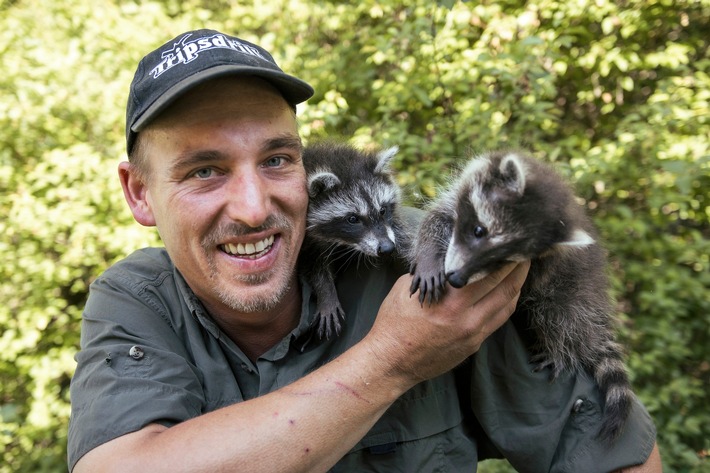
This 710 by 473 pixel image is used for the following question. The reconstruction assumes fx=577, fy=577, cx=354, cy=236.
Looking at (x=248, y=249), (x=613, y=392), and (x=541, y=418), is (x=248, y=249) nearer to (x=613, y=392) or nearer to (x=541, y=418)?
(x=541, y=418)

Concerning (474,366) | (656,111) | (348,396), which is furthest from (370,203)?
(656,111)

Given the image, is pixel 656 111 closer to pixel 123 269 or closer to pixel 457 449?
pixel 457 449

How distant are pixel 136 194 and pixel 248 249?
567mm

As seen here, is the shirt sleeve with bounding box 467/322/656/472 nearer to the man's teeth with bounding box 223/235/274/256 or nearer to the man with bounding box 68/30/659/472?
the man with bounding box 68/30/659/472

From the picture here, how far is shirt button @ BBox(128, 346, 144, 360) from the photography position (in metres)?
1.82

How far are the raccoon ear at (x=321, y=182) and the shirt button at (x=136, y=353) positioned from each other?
1.37 meters

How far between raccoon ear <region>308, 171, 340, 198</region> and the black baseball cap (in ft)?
2.99

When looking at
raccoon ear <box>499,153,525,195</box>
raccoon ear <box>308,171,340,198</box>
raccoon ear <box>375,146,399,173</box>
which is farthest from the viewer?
raccoon ear <box>375,146,399,173</box>

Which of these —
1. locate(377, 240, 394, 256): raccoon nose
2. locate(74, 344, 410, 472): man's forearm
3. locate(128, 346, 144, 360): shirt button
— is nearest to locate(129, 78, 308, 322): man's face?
locate(128, 346, 144, 360): shirt button

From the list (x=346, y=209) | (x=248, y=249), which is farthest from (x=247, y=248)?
(x=346, y=209)

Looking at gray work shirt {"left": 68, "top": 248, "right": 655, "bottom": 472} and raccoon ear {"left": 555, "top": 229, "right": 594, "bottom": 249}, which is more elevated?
raccoon ear {"left": 555, "top": 229, "right": 594, "bottom": 249}

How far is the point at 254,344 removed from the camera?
2.23 m

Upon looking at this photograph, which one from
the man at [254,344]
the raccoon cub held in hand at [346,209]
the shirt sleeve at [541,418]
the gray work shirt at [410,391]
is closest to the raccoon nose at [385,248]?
the raccoon cub held in hand at [346,209]

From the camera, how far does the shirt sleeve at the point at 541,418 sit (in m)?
1.99
